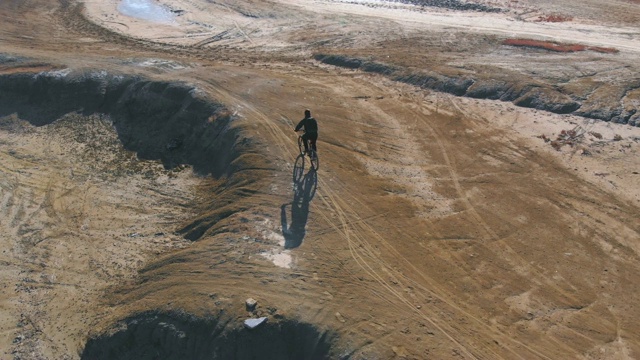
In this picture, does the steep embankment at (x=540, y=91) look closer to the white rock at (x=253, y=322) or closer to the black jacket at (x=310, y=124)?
the black jacket at (x=310, y=124)

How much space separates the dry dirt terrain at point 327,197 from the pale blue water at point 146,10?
4.77 m

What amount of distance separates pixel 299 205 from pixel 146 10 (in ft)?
86.6

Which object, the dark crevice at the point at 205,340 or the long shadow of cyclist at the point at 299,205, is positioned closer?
the dark crevice at the point at 205,340

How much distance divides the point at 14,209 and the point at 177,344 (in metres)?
10.6

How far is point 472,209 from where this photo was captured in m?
15.1

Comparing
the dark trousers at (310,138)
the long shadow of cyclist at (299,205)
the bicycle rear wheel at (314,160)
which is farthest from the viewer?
the bicycle rear wheel at (314,160)

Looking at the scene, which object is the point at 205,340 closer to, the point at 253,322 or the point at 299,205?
the point at 253,322

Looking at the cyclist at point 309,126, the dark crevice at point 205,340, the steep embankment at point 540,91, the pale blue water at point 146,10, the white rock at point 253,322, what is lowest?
the dark crevice at point 205,340

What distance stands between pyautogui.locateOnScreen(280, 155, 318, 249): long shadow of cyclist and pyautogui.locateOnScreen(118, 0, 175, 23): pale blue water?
2207 cm

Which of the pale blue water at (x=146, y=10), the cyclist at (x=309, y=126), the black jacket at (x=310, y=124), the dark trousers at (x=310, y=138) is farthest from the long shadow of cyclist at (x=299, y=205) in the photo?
the pale blue water at (x=146, y=10)

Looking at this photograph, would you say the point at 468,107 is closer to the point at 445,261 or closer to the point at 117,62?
the point at 445,261

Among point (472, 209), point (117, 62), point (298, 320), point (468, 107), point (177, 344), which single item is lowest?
point (177, 344)

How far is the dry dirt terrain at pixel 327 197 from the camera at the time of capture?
37.6ft

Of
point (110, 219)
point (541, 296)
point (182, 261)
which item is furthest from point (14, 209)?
point (541, 296)
